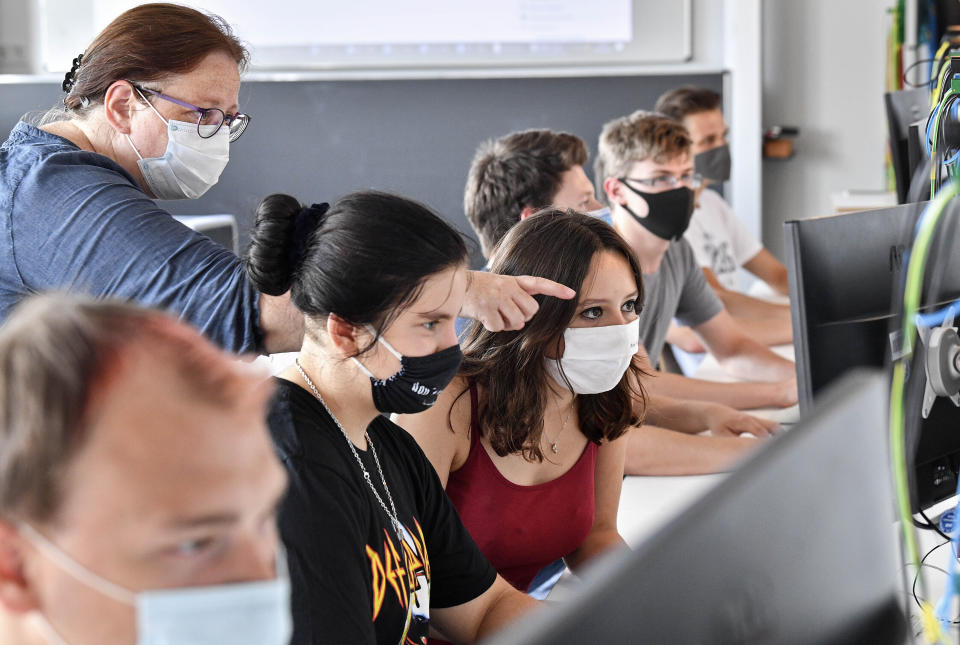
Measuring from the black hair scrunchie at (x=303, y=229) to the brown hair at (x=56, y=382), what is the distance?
25.3 inches

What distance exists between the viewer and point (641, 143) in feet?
8.13

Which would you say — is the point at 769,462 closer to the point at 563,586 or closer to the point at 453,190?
the point at 563,586

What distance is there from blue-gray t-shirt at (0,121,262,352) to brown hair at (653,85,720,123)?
2460 millimetres

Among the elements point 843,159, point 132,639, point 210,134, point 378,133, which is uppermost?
point 210,134

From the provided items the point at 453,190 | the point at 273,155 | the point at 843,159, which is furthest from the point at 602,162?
the point at 843,159

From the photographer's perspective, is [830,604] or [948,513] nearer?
[830,604]

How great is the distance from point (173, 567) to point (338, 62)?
13.0 feet

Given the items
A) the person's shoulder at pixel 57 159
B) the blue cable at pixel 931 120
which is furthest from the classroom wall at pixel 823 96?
the person's shoulder at pixel 57 159

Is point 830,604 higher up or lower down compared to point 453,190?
higher up

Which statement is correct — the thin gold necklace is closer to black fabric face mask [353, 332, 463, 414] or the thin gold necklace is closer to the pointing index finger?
the pointing index finger

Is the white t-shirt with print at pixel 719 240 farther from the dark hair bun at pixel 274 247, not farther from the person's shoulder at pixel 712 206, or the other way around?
the dark hair bun at pixel 274 247

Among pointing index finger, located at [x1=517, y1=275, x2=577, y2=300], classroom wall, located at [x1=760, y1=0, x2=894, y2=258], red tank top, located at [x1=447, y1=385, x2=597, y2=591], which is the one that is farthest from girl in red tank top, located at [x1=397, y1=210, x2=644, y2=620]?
classroom wall, located at [x1=760, y1=0, x2=894, y2=258]

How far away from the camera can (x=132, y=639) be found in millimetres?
602

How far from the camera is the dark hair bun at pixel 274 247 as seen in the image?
1.25m
